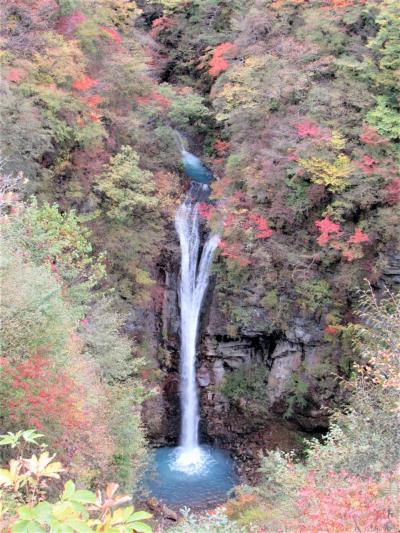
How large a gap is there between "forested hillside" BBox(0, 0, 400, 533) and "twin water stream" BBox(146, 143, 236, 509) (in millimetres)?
364

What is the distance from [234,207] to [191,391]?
21.5ft

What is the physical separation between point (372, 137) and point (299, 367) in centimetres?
754

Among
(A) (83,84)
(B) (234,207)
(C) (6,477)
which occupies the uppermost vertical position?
(A) (83,84)

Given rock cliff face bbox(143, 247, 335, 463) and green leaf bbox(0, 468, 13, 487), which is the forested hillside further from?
green leaf bbox(0, 468, 13, 487)

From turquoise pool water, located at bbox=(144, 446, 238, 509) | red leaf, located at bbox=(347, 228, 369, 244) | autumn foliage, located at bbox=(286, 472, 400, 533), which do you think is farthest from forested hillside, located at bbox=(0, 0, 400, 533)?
autumn foliage, located at bbox=(286, 472, 400, 533)

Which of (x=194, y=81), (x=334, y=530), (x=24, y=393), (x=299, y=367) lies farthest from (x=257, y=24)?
(x=334, y=530)

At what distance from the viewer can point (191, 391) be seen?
55.7 ft

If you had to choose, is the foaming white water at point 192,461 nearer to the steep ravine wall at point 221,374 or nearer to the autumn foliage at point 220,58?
the steep ravine wall at point 221,374

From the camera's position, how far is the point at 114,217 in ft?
50.3

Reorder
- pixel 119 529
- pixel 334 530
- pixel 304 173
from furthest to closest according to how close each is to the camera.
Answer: pixel 304 173 < pixel 334 530 < pixel 119 529

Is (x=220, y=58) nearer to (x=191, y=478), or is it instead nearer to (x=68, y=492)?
(x=191, y=478)

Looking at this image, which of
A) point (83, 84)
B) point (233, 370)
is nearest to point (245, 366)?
point (233, 370)

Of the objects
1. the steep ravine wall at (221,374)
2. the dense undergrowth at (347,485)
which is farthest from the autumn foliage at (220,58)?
the dense undergrowth at (347,485)

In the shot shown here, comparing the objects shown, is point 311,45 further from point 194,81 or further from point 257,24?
point 194,81
